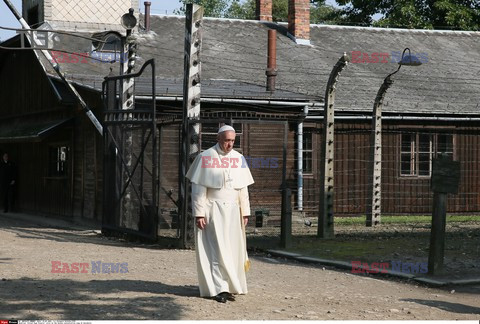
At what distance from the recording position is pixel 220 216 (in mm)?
10633

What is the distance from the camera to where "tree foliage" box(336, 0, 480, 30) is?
40.0 meters

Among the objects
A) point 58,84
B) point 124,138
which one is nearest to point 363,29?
point 58,84

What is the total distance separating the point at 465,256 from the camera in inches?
557

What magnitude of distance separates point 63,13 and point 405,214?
12.3m

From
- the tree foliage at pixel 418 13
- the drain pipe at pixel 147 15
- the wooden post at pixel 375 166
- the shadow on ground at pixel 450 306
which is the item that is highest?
the tree foliage at pixel 418 13

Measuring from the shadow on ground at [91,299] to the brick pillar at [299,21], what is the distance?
64.7ft

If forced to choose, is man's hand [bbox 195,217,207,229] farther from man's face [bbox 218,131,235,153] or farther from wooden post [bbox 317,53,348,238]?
wooden post [bbox 317,53,348,238]

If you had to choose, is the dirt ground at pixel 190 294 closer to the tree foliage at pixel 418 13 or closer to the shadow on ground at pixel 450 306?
the shadow on ground at pixel 450 306

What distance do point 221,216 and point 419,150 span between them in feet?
53.6

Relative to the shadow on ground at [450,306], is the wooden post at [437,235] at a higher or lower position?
higher

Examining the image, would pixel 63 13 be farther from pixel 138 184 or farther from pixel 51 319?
pixel 51 319

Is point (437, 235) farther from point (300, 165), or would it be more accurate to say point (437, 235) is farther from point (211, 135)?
point (300, 165)

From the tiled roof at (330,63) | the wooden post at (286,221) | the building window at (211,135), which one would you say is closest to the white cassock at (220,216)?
the wooden post at (286,221)

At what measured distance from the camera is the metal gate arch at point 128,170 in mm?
16953
